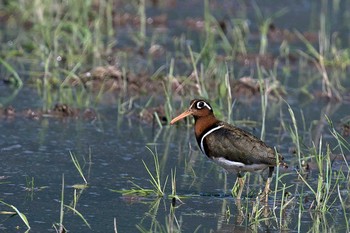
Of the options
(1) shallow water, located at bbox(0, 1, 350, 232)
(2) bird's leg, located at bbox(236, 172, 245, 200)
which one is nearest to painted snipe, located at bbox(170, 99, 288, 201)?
(2) bird's leg, located at bbox(236, 172, 245, 200)

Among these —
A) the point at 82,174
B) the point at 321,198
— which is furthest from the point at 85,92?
the point at 321,198

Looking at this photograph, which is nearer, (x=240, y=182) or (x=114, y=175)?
(x=240, y=182)

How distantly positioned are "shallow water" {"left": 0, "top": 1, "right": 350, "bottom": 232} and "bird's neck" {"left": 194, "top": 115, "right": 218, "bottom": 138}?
38 cm

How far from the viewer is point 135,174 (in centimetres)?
879

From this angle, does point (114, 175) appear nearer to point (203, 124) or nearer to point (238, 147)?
point (203, 124)

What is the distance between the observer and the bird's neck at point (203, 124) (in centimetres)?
874

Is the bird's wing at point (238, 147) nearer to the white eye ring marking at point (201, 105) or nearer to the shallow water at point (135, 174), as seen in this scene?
the shallow water at point (135, 174)

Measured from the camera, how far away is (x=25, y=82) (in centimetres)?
1214

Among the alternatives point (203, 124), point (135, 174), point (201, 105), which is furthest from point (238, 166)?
point (135, 174)

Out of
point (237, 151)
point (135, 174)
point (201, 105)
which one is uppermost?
point (201, 105)

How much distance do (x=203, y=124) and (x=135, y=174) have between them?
2.24 feet

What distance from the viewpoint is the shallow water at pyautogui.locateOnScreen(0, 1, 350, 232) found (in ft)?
24.4

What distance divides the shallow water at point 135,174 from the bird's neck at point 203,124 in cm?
38

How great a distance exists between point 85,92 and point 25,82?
2.49ft
